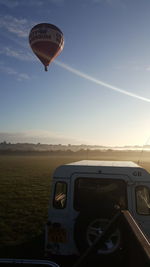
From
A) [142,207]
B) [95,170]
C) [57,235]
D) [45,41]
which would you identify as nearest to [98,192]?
[95,170]

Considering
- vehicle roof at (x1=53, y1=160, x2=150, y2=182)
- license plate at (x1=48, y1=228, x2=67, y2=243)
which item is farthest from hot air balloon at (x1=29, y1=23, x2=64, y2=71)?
license plate at (x1=48, y1=228, x2=67, y2=243)

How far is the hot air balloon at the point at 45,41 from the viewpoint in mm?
19406

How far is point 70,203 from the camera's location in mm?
6281

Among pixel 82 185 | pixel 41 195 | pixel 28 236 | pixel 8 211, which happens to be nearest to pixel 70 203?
pixel 82 185

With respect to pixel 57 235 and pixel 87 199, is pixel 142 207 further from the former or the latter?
pixel 57 235

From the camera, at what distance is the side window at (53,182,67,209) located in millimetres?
6344

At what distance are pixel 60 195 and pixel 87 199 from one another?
31.2 inches

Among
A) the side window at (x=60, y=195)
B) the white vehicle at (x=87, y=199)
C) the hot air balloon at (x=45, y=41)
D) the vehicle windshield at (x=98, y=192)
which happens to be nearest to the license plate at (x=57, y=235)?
the white vehicle at (x=87, y=199)

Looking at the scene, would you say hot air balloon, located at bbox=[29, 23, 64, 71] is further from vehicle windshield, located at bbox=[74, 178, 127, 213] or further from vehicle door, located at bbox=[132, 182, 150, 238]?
vehicle door, located at bbox=[132, 182, 150, 238]

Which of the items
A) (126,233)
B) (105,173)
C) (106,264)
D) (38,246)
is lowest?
(38,246)

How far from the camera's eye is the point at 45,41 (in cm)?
1925

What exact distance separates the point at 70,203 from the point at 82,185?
1.59ft

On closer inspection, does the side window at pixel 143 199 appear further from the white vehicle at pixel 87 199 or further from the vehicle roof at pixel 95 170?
the vehicle roof at pixel 95 170

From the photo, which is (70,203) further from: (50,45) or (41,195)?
(50,45)
